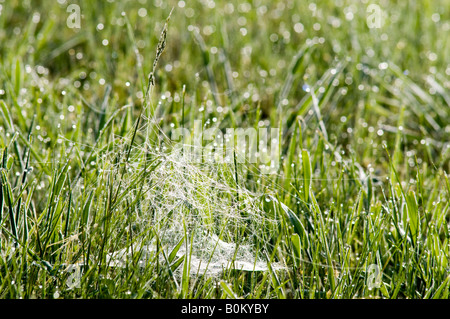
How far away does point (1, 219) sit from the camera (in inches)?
54.0

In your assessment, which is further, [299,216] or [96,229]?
[299,216]

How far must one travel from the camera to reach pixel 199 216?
4.66 ft

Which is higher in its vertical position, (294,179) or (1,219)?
(294,179)

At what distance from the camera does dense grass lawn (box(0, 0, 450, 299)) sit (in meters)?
1.34

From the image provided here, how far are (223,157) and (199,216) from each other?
10.1 inches

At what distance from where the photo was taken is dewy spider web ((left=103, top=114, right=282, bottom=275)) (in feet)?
4.52

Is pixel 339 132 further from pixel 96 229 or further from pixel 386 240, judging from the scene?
pixel 96 229

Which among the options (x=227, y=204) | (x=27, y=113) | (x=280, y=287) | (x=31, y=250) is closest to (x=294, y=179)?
(x=227, y=204)

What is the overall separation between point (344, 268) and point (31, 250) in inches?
31.1

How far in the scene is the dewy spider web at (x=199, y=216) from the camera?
54.3 inches

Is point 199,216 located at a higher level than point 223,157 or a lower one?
lower

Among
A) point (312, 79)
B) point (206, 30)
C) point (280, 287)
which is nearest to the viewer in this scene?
point (280, 287)

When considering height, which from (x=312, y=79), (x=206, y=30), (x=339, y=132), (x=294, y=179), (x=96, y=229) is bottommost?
(x=96, y=229)

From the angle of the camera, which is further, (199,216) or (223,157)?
(223,157)
